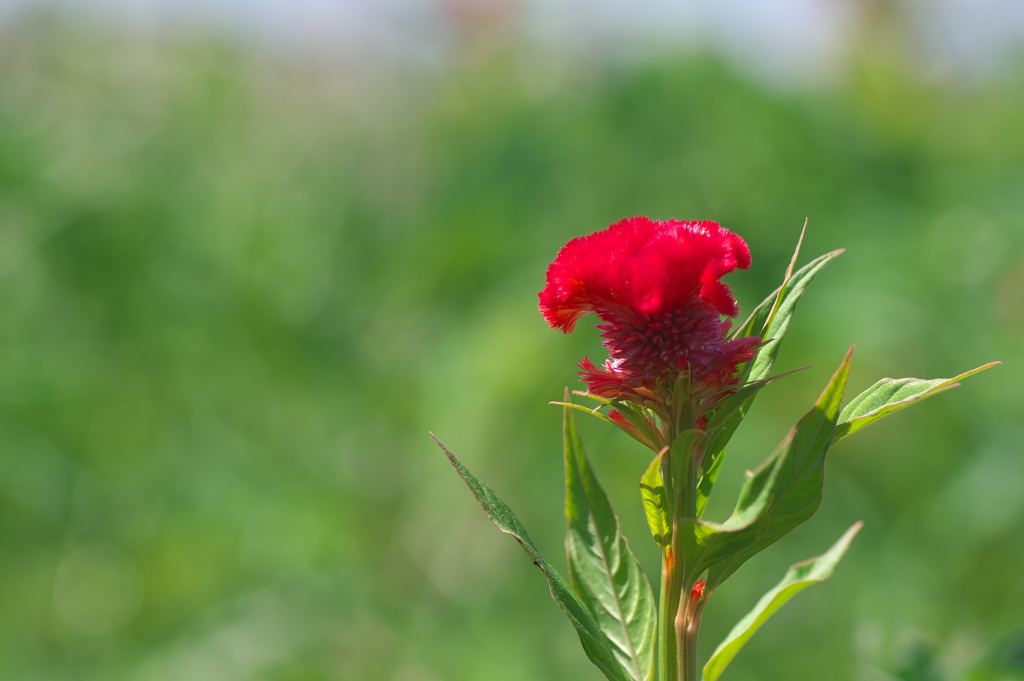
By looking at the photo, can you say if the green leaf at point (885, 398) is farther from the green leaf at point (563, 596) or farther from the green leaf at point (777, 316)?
the green leaf at point (563, 596)

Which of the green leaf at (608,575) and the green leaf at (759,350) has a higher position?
the green leaf at (759,350)

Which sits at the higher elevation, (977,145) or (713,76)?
(713,76)

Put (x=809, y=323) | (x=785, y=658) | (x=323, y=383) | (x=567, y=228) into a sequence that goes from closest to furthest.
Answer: (x=785, y=658) < (x=809, y=323) < (x=567, y=228) < (x=323, y=383)

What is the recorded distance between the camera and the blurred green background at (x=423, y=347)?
8.05 ft

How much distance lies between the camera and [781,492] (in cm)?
50

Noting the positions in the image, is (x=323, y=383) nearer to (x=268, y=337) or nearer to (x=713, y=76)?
(x=268, y=337)

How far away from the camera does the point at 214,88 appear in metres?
4.36

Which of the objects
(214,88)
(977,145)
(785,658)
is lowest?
(785,658)

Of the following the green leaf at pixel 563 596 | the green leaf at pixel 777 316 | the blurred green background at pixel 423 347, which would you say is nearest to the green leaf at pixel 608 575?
the green leaf at pixel 563 596

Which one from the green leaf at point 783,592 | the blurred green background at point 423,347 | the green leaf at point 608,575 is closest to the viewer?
the green leaf at point 783,592

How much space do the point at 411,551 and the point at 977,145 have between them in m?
2.94

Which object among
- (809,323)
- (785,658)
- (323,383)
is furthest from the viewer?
(323,383)

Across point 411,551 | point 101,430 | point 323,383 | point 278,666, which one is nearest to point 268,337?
point 323,383

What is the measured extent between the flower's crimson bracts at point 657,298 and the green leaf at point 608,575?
0.08m
